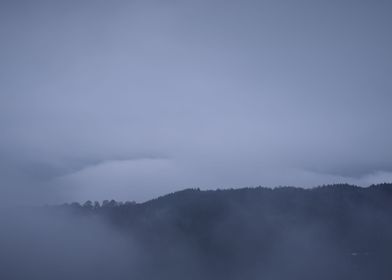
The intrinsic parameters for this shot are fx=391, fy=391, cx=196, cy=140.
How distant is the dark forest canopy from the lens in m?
54.7

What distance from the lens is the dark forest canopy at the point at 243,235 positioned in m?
54.7

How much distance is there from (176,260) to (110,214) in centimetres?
3338

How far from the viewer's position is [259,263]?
2287 inches

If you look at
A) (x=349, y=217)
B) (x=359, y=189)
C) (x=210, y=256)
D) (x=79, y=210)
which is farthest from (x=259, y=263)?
(x=79, y=210)

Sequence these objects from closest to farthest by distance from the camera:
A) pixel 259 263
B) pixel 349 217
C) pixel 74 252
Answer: pixel 259 263 → pixel 74 252 → pixel 349 217

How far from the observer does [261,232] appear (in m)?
69.3

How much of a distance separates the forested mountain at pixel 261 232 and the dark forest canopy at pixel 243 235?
0.16 metres

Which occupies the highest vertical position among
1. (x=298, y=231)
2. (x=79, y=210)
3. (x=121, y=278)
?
(x=79, y=210)

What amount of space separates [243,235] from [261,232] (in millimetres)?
3356

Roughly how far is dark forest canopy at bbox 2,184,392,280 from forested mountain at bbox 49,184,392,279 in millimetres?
163

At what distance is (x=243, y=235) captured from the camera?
70438mm

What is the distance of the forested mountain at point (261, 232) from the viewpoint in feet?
178

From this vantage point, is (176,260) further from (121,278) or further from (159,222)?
(159,222)

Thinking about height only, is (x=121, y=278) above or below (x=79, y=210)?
below
